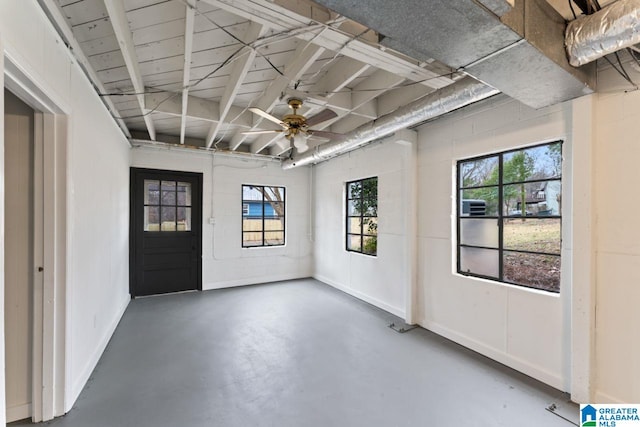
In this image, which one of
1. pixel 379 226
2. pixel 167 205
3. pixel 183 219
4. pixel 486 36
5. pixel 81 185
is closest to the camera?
pixel 486 36

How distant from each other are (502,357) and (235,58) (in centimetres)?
363

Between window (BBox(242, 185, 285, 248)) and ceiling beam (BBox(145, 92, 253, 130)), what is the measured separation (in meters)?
2.19

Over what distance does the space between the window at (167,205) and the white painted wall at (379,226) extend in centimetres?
256

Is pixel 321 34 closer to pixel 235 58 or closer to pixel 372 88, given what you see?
pixel 235 58

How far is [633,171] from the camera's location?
1.94 meters

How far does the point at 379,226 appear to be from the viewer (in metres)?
→ 4.35

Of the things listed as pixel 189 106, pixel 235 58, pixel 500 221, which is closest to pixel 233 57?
pixel 235 58

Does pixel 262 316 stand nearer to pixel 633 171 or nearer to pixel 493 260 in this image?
pixel 493 260

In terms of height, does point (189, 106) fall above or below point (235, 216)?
above

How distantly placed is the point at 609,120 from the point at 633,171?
40cm

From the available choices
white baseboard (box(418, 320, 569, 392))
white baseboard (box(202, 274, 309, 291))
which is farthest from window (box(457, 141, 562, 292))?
white baseboard (box(202, 274, 309, 291))

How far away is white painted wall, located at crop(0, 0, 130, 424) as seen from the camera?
4.92ft
